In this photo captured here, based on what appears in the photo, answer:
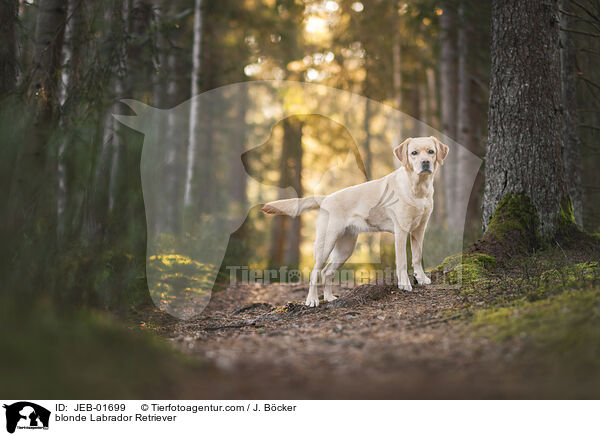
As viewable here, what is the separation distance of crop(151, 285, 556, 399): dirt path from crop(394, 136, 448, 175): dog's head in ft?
4.50

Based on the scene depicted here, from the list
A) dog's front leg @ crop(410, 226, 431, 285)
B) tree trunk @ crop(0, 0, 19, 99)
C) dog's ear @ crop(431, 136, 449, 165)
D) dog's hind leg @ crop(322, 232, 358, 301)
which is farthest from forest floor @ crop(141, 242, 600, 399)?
tree trunk @ crop(0, 0, 19, 99)

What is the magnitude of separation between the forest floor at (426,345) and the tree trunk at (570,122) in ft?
9.60

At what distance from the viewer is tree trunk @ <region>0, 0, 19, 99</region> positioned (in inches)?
184

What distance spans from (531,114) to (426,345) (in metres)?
3.81

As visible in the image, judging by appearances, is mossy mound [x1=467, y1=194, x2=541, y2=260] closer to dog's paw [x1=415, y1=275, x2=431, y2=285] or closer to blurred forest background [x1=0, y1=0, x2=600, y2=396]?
dog's paw [x1=415, y1=275, x2=431, y2=285]

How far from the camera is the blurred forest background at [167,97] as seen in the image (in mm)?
3701

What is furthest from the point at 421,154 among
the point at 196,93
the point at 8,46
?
the point at 196,93

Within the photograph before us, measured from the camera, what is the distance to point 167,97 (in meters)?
13.6

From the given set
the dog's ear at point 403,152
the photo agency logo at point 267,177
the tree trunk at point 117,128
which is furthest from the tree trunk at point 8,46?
the dog's ear at point 403,152

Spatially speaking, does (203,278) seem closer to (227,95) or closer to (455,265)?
(455,265)
